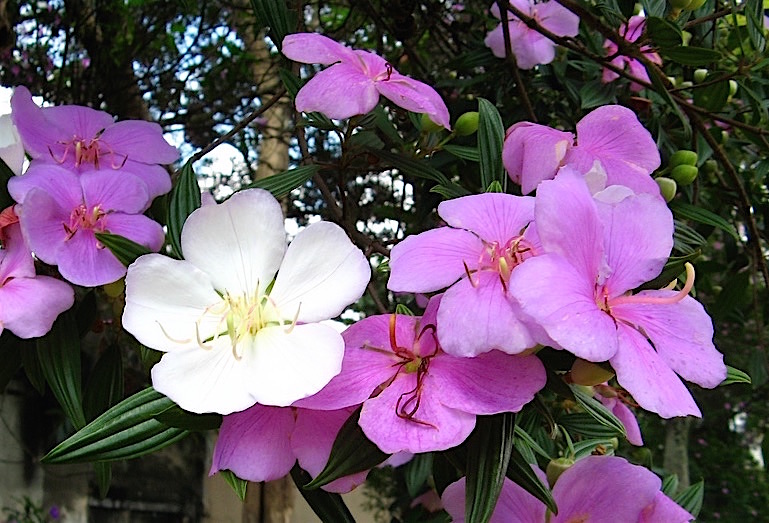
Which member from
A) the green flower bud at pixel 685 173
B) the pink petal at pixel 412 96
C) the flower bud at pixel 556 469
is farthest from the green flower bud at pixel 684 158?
the flower bud at pixel 556 469

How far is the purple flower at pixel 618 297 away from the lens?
378mm

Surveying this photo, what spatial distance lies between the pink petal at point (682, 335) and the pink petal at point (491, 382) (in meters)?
0.07

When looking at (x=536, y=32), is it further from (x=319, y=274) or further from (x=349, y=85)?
(x=319, y=274)

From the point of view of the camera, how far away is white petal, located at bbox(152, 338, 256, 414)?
16.0 inches

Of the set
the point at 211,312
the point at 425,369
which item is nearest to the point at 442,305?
the point at 425,369

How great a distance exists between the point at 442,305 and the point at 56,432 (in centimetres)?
242

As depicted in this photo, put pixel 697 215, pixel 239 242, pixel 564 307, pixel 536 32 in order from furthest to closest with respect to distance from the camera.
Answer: pixel 536 32
pixel 697 215
pixel 239 242
pixel 564 307

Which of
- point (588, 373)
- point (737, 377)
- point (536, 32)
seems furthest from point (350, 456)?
point (536, 32)

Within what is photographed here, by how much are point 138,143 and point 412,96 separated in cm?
28

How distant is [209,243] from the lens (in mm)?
483

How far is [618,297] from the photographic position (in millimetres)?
435

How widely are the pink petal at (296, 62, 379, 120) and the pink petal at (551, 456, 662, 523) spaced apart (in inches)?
12.8

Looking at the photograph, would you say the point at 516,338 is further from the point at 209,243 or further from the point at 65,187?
the point at 65,187

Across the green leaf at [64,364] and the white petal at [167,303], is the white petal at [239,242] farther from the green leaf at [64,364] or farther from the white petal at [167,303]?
the green leaf at [64,364]
